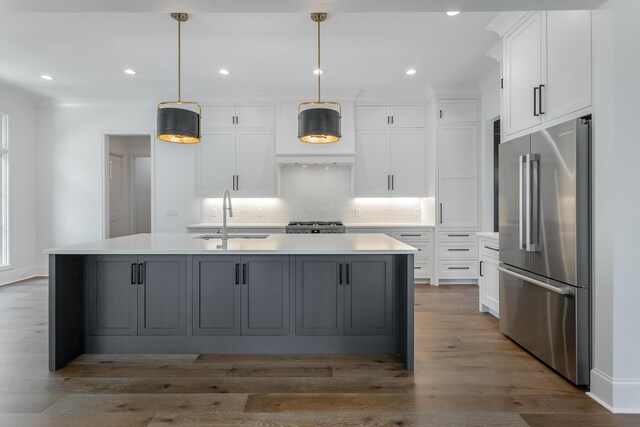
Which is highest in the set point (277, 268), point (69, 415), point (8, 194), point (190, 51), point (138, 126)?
point (190, 51)

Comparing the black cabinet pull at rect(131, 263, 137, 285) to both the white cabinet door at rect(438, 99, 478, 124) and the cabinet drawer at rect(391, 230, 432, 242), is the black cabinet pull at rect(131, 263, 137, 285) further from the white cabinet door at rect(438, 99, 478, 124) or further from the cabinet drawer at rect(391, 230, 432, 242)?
the white cabinet door at rect(438, 99, 478, 124)

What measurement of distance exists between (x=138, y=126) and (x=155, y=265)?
3800 mm

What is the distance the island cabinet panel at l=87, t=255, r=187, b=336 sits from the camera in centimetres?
289

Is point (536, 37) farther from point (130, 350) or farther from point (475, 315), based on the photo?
point (130, 350)

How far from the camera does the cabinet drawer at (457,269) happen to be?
215 inches

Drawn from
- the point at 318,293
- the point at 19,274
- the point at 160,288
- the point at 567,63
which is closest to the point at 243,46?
the point at 160,288

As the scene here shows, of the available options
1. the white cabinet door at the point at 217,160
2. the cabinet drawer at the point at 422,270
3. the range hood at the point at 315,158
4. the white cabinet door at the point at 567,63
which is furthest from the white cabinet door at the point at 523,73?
the white cabinet door at the point at 217,160

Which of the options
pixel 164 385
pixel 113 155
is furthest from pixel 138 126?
pixel 164 385

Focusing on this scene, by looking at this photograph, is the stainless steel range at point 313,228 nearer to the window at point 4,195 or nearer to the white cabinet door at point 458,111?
the white cabinet door at point 458,111

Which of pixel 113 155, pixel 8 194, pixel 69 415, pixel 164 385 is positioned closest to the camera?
pixel 69 415

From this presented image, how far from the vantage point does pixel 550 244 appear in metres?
2.56

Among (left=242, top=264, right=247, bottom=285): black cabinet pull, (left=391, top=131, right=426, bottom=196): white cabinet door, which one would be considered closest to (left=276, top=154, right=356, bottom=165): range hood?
(left=391, top=131, right=426, bottom=196): white cabinet door

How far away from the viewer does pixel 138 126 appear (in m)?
5.86

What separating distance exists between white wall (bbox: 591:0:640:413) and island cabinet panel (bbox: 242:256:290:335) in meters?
2.09
